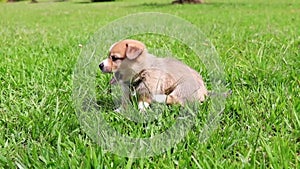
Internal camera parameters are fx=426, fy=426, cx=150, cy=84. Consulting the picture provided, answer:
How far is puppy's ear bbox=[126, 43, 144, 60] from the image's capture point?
1.87m

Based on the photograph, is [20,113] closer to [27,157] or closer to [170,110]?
[27,157]

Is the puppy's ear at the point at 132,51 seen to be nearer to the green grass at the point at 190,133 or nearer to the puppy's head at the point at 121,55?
the puppy's head at the point at 121,55

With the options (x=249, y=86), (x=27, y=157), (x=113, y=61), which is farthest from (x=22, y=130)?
(x=249, y=86)

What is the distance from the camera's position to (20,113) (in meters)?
2.03

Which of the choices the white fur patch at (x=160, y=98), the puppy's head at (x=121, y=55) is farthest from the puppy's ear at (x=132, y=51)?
the white fur patch at (x=160, y=98)

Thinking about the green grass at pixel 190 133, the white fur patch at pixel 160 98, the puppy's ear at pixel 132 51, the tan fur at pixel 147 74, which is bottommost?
the green grass at pixel 190 133

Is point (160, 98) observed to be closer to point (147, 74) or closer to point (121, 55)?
point (147, 74)

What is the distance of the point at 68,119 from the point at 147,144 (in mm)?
453

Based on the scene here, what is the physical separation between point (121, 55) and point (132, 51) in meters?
0.06

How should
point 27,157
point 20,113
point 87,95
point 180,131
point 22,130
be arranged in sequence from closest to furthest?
point 27,157, point 180,131, point 22,130, point 20,113, point 87,95

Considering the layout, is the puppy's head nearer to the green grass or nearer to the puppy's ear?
the puppy's ear

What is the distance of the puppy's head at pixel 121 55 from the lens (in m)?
1.88

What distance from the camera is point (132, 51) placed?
188cm

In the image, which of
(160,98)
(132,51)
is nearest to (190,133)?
(160,98)
